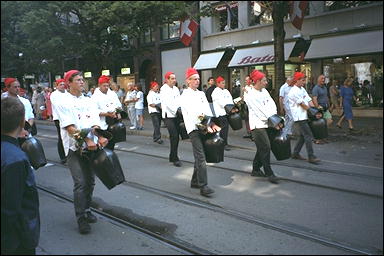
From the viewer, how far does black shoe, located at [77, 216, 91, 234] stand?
14.7 feet

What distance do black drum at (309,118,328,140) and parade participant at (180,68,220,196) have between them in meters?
2.31

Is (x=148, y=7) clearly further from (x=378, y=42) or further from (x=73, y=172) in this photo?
(x=73, y=172)

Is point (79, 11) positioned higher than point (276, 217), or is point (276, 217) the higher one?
point (79, 11)

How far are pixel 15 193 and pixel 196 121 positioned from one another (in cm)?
374

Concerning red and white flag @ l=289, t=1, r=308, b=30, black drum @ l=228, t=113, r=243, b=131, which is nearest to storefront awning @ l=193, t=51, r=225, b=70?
black drum @ l=228, t=113, r=243, b=131

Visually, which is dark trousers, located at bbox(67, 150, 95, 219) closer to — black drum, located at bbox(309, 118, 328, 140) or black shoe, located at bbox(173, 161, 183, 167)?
black shoe, located at bbox(173, 161, 183, 167)

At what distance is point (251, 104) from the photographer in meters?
6.69

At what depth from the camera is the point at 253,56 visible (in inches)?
805

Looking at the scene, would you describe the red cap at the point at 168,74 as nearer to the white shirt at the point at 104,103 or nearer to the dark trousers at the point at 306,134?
the white shirt at the point at 104,103

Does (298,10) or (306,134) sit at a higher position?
(298,10)

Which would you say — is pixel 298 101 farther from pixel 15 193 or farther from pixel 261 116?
pixel 15 193

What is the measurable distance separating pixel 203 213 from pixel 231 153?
4614 mm

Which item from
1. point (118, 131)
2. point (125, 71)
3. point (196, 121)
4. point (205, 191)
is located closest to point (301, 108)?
point (196, 121)

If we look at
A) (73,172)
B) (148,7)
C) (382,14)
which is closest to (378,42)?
(382,14)
